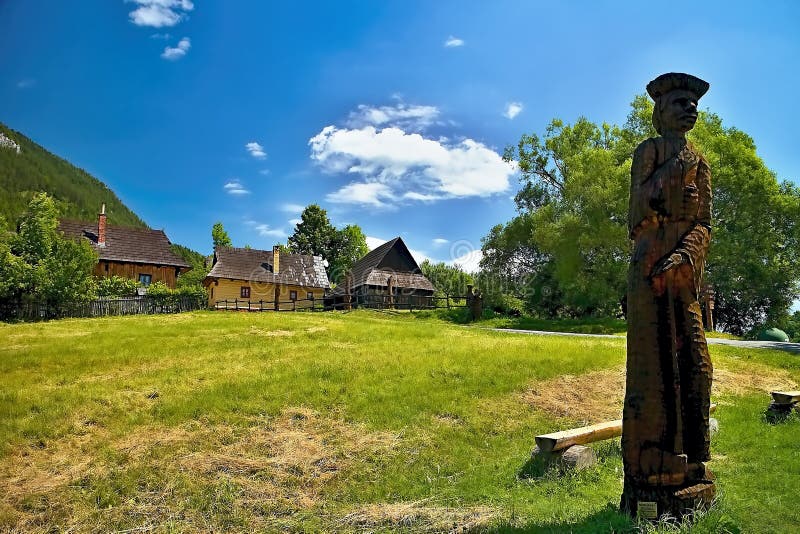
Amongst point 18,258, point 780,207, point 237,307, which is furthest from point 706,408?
point 237,307

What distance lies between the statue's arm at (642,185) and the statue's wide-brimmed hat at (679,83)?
A: 58 cm

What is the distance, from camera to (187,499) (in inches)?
303

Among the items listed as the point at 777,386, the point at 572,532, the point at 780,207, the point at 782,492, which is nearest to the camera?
the point at 572,532

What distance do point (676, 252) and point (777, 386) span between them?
9962 mm

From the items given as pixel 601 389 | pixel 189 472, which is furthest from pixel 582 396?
pixel 189 472

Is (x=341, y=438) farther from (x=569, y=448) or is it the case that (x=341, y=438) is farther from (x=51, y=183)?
(x=51, y=183)

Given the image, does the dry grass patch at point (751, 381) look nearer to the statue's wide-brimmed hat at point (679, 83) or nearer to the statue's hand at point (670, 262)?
the statue's hand at point (670, 262)

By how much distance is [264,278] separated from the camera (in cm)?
4912

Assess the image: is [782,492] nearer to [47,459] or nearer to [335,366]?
[335,366]

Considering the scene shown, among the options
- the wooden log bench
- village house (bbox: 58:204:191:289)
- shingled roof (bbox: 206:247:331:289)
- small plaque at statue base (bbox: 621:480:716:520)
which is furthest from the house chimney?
small plaque at statue base (bbox: 621:480:716:520)

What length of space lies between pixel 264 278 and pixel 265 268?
1295mm

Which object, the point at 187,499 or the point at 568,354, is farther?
the point at 568,354

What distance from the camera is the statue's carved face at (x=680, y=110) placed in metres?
5.73

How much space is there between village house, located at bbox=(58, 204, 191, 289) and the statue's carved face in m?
48.5
